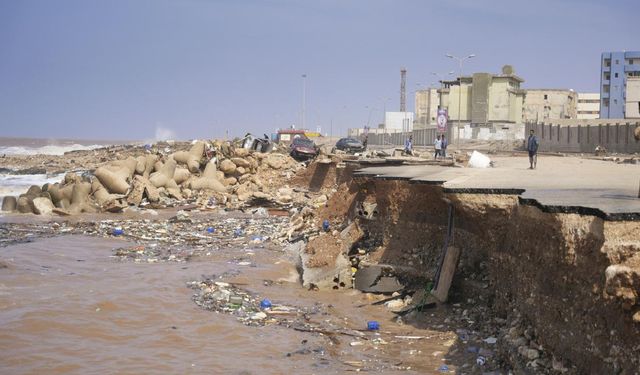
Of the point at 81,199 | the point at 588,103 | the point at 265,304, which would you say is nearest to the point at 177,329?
the point at 265,304

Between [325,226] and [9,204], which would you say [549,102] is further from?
[325,226]

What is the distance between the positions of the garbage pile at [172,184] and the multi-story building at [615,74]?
6133 cm

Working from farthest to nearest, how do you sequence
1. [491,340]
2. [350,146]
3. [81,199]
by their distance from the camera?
[350,146] → [81,199] → [491,340]

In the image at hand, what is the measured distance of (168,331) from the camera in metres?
9.88

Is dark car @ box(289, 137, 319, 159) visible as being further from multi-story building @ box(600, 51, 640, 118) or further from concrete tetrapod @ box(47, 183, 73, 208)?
multi-story building @ box(600, 51, 640, 118)

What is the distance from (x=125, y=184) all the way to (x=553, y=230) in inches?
868

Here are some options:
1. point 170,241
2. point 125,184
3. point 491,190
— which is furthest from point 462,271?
point 125,184

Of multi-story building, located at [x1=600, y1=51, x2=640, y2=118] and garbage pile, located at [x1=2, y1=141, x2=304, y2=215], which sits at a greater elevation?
multi-story building, located at [x1=600, y1=51, x2=640, y2=118]

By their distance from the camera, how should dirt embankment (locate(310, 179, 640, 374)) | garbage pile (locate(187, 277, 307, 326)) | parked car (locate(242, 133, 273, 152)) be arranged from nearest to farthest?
dirt embankment (locate(310, 179, 640, 374))
garbage pile (locate(187, 277, 307, 326))
parked car (locate(242, 133, 273, 152))

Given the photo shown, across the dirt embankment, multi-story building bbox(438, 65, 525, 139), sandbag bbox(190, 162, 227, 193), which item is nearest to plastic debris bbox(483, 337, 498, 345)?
the dirt embankment

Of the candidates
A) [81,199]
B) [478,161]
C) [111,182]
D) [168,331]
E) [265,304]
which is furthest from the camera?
[111,182]

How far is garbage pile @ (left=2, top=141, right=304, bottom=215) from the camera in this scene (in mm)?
25062

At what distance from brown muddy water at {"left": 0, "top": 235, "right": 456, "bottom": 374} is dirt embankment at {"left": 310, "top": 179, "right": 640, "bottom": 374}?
0.99 meters

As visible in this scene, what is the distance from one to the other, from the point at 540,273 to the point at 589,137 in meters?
40.1
